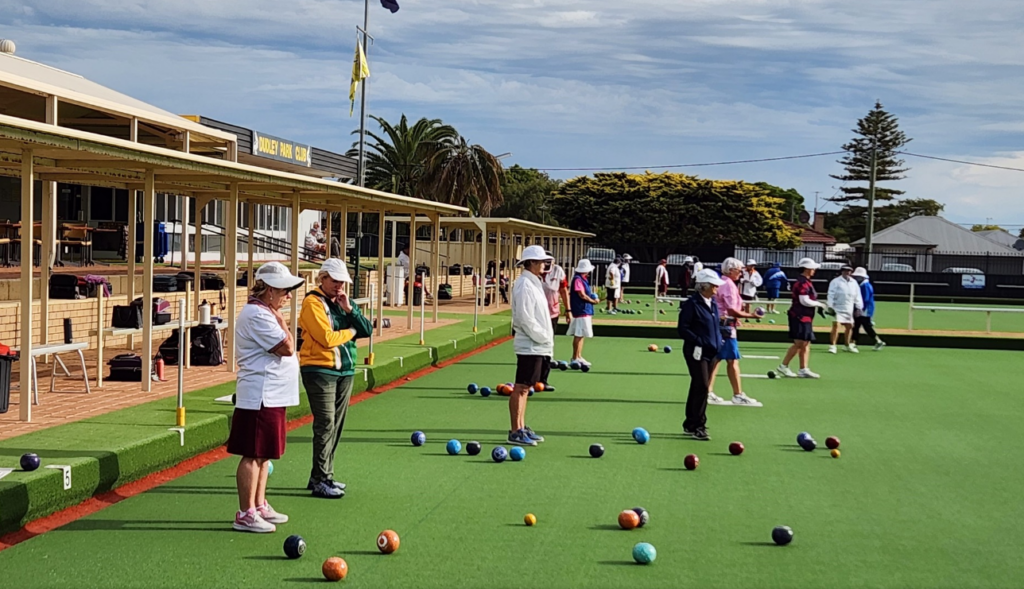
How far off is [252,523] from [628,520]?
2.21 meters

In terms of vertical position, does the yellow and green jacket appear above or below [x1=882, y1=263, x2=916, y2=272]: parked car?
below

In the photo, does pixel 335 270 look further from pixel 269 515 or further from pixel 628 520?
pixel 628 520

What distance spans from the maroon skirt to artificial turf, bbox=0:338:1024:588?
496mm

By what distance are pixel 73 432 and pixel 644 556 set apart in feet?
14.7

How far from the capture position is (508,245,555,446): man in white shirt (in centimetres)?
879

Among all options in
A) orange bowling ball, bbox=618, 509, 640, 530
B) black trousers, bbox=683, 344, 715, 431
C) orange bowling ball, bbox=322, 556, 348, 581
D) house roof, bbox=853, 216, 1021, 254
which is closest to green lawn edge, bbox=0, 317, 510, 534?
orange bowling ball, bbox=322, 556, 348, 581

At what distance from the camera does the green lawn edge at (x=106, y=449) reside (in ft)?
19.7

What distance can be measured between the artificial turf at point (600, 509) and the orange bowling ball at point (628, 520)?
0.25 ft

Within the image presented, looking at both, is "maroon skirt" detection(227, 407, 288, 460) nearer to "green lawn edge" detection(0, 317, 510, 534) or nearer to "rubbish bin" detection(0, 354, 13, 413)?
"green lawn edge" detection(0, 317, 510, 534)

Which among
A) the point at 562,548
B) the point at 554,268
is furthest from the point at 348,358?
the point at 554,268

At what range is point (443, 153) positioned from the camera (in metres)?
44.9

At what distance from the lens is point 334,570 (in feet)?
16.8

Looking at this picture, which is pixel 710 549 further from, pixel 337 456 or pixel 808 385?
pixel 808 385

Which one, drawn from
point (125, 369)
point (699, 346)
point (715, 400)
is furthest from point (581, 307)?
point (125, 369)
